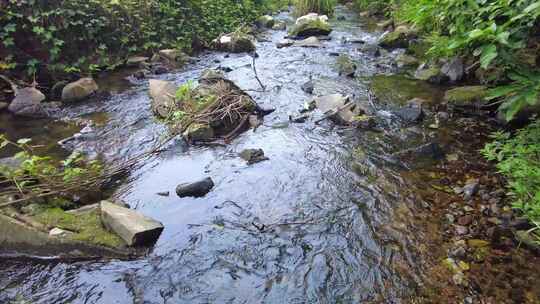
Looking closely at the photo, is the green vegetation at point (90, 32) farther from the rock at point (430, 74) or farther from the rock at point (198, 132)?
the rock at point (430, 74)

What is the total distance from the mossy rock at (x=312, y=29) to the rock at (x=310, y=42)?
2.41 feet

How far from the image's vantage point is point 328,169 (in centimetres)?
471

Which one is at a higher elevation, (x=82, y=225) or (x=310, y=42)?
(x=310, y=42)

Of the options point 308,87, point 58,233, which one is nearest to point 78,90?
point 308,87

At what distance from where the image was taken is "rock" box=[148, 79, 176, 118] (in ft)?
20.3

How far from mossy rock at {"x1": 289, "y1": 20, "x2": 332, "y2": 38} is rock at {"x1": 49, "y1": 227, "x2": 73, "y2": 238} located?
9.78m

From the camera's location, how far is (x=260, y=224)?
3.75 meters

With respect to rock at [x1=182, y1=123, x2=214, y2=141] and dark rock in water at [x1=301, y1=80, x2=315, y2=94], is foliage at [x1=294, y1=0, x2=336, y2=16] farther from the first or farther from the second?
rock at [x1=182, y1=123, x2=214, y2=141]

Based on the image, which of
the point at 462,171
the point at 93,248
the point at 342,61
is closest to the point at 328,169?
the point at 462,171

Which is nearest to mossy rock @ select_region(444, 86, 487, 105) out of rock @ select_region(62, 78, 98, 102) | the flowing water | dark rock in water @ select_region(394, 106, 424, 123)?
dark rock in water @ select_region(394, 106, 424, 123)

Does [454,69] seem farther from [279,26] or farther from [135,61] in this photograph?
[279,26]

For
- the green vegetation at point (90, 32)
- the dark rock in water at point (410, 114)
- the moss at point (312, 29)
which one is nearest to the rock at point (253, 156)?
the dark rock in water at point (410, 114)

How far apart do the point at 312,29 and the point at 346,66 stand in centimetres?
375

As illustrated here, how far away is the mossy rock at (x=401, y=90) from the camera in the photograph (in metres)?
6.57
